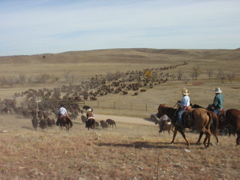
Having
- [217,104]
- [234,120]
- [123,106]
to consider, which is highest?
[217,104]

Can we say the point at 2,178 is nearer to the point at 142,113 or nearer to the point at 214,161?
the point at 214,161

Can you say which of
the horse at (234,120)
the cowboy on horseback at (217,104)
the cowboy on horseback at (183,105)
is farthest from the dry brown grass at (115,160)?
the cowboy on horseback at (217,104)

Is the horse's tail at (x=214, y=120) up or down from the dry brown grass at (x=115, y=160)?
up

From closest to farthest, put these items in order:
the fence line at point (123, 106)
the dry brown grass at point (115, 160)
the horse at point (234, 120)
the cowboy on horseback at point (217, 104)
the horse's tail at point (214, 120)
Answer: the dry brown grass at point (115, 160) → the horse's tail at point (214, 120) → the horse at point (234, 120) → the cowboy on horseback at point (217, 104) → the fence line at point (123, 106)

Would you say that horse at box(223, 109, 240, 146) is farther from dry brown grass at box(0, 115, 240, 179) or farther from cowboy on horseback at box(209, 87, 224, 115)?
dry brown grass at box(0, 115, 240, 179)

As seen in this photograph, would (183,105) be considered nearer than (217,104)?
Yes

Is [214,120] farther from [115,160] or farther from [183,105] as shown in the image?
[115,160]

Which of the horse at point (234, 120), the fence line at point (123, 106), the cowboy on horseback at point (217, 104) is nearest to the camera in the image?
the horse at point (234, 120)

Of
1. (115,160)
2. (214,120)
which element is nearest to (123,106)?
(214,120)

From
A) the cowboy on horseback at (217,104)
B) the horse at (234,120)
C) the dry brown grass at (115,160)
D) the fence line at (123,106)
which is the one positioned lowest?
the fence line at (123,106)

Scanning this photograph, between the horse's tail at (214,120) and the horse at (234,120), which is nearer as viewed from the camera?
the horse's tail at (214,120)

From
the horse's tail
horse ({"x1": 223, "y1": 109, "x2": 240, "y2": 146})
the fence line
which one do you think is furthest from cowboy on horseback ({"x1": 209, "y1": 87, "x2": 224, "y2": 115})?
the fence line

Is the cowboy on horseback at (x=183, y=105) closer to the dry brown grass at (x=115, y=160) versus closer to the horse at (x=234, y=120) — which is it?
the dry brown grass at (x=115, y=160)

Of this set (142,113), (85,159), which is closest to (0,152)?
(85,159)
